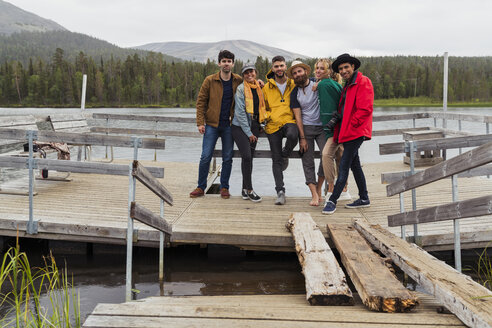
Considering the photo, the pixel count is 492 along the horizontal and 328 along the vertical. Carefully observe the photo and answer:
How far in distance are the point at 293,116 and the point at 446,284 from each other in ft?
11.3

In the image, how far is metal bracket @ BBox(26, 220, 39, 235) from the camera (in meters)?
5.02

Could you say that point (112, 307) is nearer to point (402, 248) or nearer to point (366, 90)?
point (402, 248)

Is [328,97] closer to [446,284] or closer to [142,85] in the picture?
[446,284]

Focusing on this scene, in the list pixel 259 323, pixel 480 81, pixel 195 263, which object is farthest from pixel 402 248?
pixel 480 81

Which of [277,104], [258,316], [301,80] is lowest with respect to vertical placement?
[258,316]

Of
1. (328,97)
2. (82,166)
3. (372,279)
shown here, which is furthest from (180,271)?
(328,97)

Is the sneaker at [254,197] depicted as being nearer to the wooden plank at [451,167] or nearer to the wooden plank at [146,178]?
the wooden plank at [146,178]

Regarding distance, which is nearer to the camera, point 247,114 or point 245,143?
point 247,114

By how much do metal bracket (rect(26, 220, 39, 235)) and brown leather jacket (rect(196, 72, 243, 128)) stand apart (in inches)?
90.2

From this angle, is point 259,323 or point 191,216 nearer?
point 259,323

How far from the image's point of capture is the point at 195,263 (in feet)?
17.3

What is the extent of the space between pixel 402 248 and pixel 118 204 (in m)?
3.81

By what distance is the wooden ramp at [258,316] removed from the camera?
2480 millimetres

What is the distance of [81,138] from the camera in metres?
5.63
